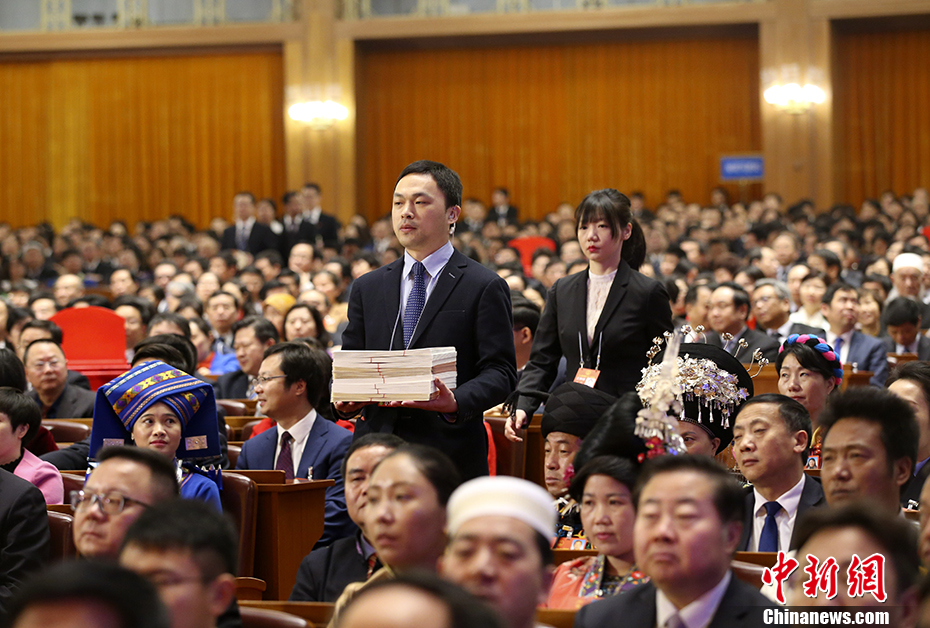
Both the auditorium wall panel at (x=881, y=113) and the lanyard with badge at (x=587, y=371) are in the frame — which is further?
the auditorium wall panel at (x=881, y=113)

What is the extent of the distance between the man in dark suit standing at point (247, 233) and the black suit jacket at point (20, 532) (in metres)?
8.16

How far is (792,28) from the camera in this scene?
12625mm

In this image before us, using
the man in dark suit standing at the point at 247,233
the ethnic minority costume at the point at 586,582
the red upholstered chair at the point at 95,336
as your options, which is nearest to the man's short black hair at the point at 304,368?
the ethnic minority costume at the point at 586,582

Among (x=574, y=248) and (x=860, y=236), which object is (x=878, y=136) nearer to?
(x=860, y=236)

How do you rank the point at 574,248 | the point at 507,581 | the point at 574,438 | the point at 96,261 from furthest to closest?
1. the point at 96,261
2. the point at 574,248
3. the point at 574,438
4. the point at 507,581

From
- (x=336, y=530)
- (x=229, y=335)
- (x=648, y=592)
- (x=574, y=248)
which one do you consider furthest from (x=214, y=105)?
(x=648, y=592)

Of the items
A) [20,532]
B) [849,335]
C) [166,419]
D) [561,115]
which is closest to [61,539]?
[20,532]

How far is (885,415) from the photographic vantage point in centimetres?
287

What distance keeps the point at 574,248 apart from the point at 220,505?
19.7ft

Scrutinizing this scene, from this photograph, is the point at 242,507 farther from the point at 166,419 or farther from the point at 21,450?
the point at 21,450

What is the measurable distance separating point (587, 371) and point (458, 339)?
0.73 m

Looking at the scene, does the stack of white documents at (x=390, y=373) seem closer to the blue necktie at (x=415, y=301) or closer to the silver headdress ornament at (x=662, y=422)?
the blue necktie at (x=415, y=301)

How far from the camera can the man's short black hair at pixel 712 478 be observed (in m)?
2.21

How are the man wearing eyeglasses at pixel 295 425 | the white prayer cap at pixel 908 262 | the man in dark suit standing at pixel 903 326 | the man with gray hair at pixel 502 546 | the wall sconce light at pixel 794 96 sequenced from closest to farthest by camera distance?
the man with gray hair at pixel 502 546 < the man wearing eyeglasses at pixel 295 425 < the man in dark suit standing at pixel 903 326 < the white prayer cap at pixel 908 262 < the wall sconce light at pixel 794 96
